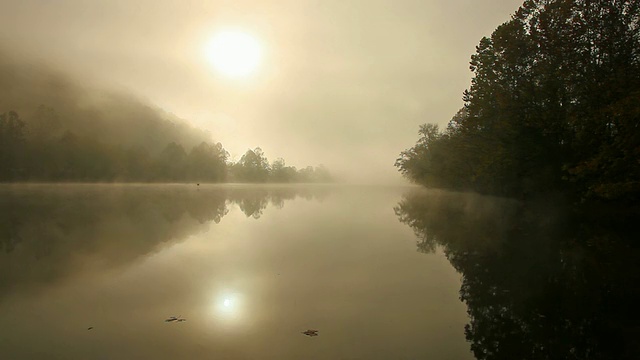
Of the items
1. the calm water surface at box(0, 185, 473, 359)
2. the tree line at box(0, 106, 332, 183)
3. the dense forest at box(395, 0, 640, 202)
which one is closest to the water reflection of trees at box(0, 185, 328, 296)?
the calm water surface at box(0, 185, 473, 359)

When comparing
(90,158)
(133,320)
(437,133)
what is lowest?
(133,320)

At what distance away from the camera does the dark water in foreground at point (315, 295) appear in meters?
6.90

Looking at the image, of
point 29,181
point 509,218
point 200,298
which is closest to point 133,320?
point 200,298

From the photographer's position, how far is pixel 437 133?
101750 millimetres

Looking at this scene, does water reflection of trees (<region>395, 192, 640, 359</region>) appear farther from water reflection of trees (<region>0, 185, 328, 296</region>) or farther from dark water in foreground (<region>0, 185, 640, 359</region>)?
water reflection of trees (<region>0, 185, 328, 296</region>)

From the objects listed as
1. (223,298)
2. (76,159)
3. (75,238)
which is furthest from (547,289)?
(76,159)

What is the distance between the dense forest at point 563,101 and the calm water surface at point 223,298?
13.5 m

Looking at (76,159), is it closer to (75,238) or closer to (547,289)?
(75,238)

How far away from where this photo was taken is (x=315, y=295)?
9961 mm

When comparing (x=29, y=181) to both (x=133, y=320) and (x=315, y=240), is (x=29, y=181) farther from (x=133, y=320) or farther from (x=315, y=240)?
(x=133, y=320)

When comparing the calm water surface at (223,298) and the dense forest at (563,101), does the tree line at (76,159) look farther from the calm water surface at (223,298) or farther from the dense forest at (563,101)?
the dense forest at (563,101)

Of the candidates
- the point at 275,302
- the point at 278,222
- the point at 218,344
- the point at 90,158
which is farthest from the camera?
the point at 90,158

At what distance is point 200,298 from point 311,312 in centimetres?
302

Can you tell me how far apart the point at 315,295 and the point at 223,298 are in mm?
2381
